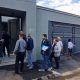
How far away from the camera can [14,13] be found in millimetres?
17500

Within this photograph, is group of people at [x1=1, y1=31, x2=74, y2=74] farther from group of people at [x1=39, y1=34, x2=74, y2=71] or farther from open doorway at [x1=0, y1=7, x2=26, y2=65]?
open doorway at [x1=0, y1=7, x2=26, y2=65]

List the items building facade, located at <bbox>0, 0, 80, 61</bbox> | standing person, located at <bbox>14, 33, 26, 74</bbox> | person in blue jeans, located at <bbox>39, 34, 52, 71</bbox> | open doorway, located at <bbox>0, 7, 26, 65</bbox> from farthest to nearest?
open doorway, located at <bbox>0, 7, 26, 65</bbox> < building facade, located at <bbox>0, 0, 80, 61</bbox> < person in blue jeans, located at <bbox>39, 34, 52, 71</bbox> < standing person, located at <bbox>14, 33, 26, 74</bbox>

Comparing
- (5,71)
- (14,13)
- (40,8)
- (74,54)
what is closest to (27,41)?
(5,71)

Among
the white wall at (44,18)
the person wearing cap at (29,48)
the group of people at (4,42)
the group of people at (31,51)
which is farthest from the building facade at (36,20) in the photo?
the person wearing cap at (29,48)

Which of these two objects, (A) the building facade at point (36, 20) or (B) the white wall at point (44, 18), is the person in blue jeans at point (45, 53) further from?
(B) the white wall at point (44, 18)

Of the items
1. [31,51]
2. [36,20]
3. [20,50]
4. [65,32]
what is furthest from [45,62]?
[65,32]

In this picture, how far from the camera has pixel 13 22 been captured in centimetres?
1966

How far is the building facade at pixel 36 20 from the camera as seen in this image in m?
16.5

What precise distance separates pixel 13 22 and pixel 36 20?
6.59 ft

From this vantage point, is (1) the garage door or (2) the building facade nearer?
(2) the building facade

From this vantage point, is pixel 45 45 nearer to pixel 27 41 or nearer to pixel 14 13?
pixel 27 41

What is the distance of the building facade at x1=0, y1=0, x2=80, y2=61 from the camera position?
16548 mm

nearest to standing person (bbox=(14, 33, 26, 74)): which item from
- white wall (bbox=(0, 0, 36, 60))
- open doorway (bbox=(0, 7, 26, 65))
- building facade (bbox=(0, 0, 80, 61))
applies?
building facade (bbox=(0, 0, 80, 61))

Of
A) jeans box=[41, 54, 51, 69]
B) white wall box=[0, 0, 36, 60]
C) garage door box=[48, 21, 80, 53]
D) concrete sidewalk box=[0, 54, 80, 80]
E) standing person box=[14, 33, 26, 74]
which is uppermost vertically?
white wall box=[0, 0, 36, 60]
